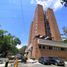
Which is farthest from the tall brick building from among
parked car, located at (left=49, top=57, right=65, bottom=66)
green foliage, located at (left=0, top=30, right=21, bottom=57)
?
parked car, located at (left=49, top=57, right=65, bottom=66)

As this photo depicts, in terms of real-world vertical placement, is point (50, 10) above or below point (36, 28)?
above

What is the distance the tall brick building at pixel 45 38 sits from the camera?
6906 cm

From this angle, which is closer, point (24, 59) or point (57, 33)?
point (24, 59)

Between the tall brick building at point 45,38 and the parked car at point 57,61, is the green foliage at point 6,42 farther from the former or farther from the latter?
the parked car at point 57,61

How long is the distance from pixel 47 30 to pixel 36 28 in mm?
6959

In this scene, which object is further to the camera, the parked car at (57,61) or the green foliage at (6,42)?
the green foliage at (6,42)

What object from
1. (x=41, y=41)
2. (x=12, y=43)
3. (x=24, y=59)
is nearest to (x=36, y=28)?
(x=12, y=43)

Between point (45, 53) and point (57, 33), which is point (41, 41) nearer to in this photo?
point (45, 53)

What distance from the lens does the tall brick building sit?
227 feet

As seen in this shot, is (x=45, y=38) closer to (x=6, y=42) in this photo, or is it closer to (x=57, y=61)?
(x=6, y=42)

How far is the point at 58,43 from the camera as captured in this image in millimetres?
73375

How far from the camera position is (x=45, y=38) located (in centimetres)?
7919

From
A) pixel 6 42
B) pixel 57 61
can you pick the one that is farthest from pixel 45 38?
pixel 57 61

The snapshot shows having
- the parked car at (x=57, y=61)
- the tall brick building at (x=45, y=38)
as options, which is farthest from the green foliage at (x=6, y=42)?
the parked car at (x=57, y=61)
